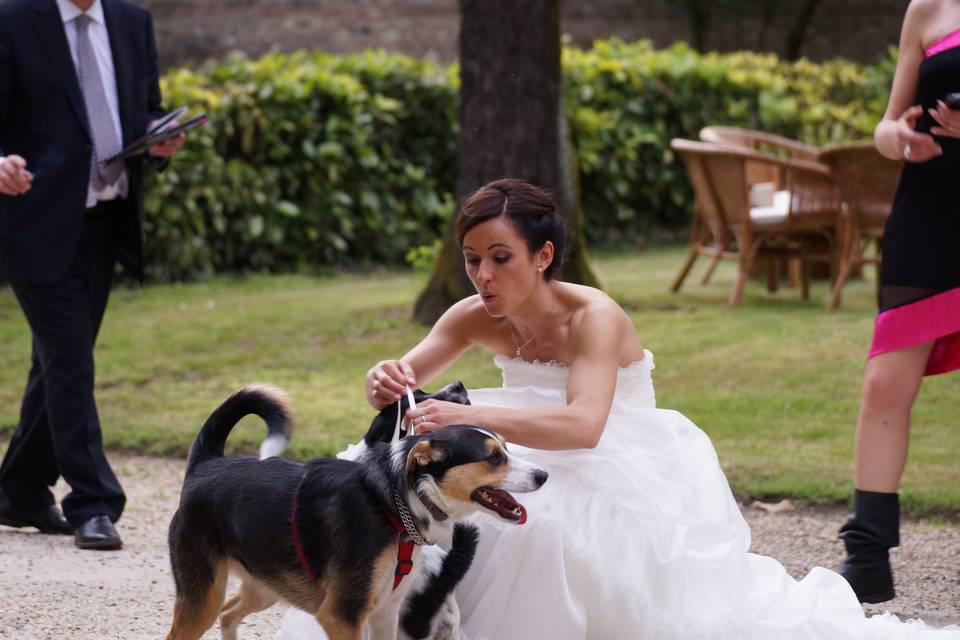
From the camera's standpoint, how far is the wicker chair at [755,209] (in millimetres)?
9172

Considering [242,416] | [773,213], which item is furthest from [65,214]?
[773,213]

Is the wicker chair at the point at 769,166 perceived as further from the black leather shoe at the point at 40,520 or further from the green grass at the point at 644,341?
the black leather shoe at the point at 40,520

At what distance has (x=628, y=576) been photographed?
11.0 feet

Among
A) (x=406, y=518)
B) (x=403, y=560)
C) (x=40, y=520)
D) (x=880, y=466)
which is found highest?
(x=406, y=518)

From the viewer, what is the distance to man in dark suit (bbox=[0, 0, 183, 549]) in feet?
15.3

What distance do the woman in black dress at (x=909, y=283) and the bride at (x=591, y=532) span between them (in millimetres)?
334

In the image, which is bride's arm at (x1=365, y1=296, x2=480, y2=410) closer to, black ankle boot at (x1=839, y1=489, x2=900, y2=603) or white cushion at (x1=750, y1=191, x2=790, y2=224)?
black ankle boot at (x1=839, y1=489, x2=900, y2=603)

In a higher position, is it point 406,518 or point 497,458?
point 497,458

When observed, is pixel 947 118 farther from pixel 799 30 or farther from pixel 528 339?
pixel 799 30

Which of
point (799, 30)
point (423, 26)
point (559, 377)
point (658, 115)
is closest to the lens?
point (559, 377)

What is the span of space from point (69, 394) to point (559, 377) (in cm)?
205

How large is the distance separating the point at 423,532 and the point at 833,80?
47.1 feet

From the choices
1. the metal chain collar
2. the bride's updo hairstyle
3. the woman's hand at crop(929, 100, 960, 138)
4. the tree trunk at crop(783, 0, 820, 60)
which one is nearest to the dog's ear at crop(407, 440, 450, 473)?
the metal chain collar

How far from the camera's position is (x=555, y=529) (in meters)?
3.38
